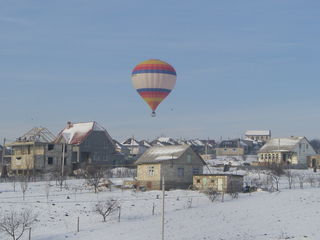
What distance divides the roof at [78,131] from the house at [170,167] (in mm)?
25390

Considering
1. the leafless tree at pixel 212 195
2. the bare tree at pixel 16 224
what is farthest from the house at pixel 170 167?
the bare tree at pixel 16 224

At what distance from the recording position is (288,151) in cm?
8919

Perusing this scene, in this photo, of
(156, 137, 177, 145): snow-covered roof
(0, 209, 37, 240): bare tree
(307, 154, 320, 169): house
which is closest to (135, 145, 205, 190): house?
(0, 209, 37, 240): bare tree

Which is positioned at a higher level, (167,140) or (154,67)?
(167,140)

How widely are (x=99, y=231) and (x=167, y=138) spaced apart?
448ft

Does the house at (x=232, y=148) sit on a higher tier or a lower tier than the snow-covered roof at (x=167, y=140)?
lower

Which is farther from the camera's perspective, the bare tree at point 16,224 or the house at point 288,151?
the house at point 288,151

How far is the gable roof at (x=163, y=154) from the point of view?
2153 inches

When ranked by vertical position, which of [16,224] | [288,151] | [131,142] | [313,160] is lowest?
[16,224]

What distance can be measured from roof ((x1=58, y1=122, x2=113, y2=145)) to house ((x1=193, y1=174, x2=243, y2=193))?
33057mm

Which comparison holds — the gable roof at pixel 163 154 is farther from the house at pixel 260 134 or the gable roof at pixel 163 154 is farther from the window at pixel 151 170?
the house at pixel 260 134

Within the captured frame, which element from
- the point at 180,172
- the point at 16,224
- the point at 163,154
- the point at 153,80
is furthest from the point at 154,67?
the point at 16,224

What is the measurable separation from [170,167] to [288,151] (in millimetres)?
40802

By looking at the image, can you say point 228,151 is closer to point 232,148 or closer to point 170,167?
point 232,148
